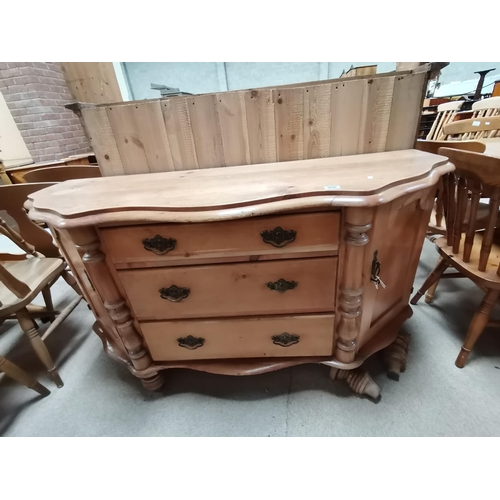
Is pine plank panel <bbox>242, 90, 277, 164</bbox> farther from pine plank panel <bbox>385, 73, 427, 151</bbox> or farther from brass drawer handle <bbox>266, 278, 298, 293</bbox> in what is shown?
brass drawer handle <bbox>266, 278, 298, 293</bbox>

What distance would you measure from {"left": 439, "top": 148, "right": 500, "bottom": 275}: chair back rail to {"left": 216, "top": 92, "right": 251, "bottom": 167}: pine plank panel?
798 millimetres

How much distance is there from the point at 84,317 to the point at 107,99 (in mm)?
3976

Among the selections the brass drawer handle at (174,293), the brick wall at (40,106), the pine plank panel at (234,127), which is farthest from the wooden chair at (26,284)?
the brick wall at (40,106)

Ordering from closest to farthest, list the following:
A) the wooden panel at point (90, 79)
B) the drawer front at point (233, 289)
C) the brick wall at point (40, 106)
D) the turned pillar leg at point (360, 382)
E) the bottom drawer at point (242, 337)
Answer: the drawer front at point (233, 289) < the bottom drawer at point (242, 337) < the turned pillar leg at point (360, 382) < the brick wall at point (40, 106) < the wooden panel at point (90, 79)

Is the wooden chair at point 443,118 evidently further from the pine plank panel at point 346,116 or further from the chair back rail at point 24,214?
the chair back rail at point 24,214

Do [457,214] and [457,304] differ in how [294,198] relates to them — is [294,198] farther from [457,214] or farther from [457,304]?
[457,304]

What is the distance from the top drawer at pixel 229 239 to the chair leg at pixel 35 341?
25.6 inches

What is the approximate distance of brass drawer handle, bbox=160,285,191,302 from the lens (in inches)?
33.3

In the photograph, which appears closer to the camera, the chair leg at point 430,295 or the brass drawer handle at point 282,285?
the brass drawer handle at point 282,285

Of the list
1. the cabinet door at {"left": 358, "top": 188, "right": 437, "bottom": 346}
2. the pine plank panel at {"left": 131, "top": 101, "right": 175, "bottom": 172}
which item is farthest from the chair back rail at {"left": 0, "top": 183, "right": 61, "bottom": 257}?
the cabinet door at {"left": 358, "top": 188, "right": 437, "bottom": 346}

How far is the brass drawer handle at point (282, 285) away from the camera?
820 millimetres

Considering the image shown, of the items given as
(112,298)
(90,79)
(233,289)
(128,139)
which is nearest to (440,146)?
(233,289)

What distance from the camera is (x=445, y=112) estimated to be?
103 inches
